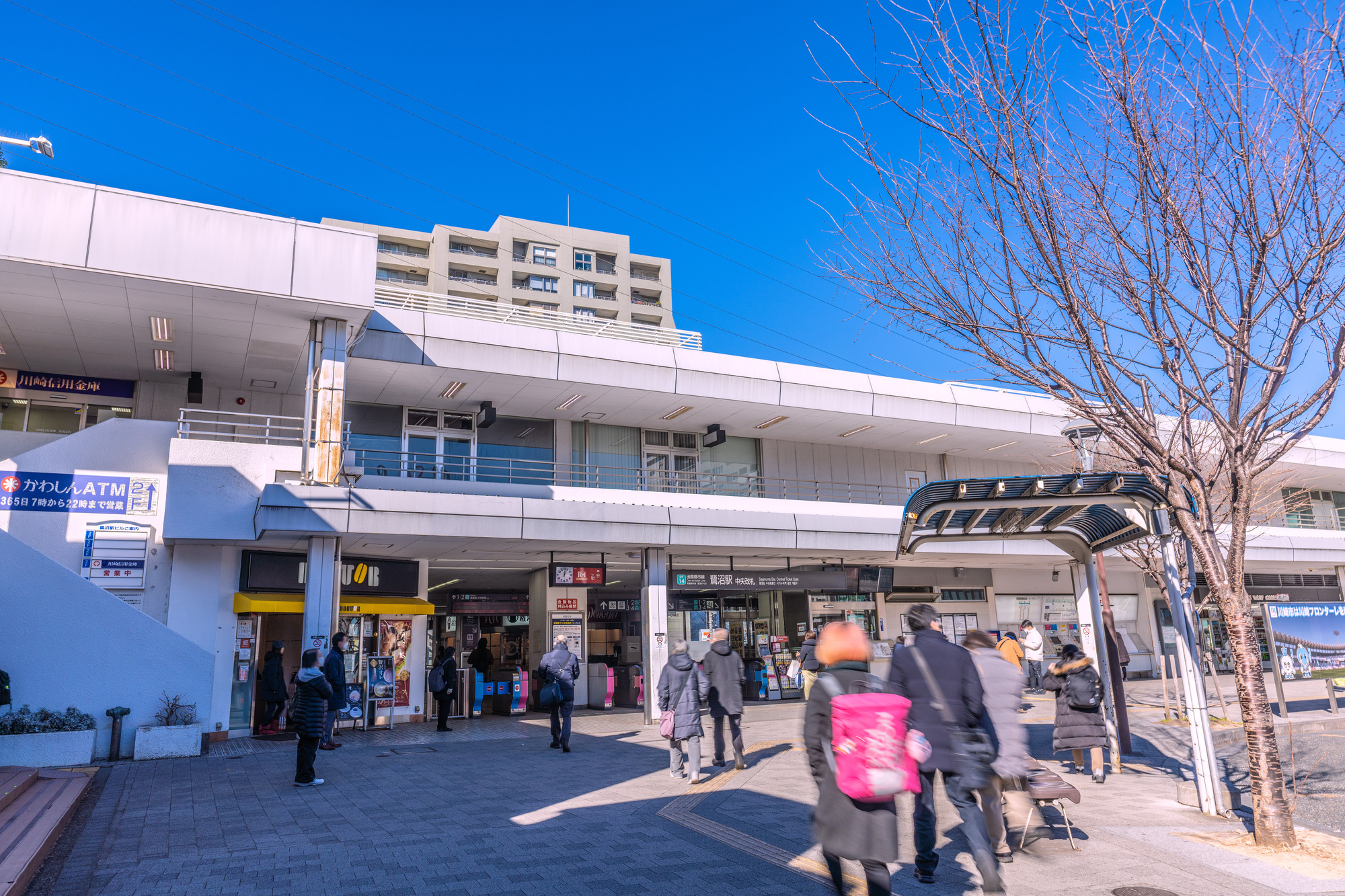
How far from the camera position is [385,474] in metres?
18.7

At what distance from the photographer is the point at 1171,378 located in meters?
6.91

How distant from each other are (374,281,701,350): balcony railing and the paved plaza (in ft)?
33.2

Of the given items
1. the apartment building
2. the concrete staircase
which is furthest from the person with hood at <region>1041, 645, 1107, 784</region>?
the apartment building

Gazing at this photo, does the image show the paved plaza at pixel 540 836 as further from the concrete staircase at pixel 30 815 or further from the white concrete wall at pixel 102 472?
the white concrete wall at pixel 102 472

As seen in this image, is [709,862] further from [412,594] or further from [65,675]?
[412,594]

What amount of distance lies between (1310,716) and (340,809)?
16.8 meters

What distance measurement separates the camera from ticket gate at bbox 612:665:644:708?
20.5m

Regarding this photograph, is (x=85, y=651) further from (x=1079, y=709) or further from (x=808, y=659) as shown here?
(x=1079, y=709)

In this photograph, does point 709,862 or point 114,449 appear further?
point 114,449

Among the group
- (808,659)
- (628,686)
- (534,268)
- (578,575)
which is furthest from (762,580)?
(534,268)

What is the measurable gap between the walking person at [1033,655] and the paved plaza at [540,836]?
32.0ft

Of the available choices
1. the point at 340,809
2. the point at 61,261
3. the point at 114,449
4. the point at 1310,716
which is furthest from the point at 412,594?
the point at 1310,716

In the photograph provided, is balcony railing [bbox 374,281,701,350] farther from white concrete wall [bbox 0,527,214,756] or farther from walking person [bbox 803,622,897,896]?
walking person [bbox 803,622,897,896]

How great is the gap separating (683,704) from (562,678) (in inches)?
119
